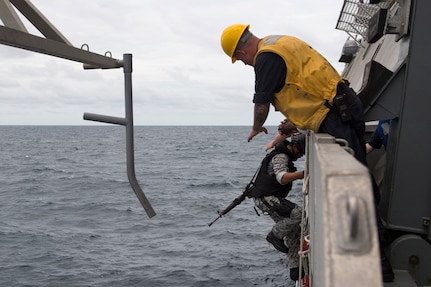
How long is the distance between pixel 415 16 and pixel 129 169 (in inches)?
96.5

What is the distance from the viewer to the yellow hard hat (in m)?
4.30

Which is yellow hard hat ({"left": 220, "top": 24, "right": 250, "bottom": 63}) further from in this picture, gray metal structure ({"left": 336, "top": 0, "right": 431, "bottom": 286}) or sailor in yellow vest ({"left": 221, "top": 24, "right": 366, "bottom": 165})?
gray metal structure ({"left": 336, "top": 0, "right": 431, "bottom": 286})

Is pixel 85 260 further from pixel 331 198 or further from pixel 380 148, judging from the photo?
pixel 331 198

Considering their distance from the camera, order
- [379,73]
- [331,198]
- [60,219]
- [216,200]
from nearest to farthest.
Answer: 1. [331,198]
2. [379,73]
3. [60,219]
4. [216,200]

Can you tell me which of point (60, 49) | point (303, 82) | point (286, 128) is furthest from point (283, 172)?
point (60, 49)

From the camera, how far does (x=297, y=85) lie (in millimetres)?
4207

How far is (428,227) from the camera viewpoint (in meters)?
4.44

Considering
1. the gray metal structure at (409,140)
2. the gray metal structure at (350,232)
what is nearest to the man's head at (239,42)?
the gray metal structure at (409,140)

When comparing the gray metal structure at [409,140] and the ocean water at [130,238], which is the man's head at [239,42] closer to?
the gray metal structure at [409,140]

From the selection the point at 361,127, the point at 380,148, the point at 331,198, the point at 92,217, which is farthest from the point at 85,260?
the point at 331,198

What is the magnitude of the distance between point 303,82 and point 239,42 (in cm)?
59

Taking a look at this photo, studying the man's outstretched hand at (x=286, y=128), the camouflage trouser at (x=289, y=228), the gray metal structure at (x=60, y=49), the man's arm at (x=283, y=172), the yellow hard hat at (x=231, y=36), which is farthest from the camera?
the man's outstretched hand at (x=286, y=128)

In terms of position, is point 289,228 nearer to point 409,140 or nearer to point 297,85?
point 409,140

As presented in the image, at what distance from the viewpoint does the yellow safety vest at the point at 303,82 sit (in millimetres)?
4176
